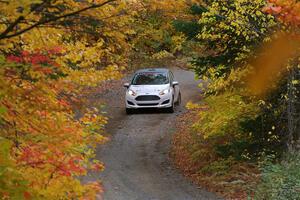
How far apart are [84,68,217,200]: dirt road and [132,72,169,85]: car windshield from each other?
129cm

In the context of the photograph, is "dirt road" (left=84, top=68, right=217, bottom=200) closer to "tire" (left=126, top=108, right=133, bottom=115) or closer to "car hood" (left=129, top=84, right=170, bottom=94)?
"tire" (left=126, top=108, right=133, bottom=115)

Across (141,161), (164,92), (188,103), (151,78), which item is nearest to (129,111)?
(151,78)

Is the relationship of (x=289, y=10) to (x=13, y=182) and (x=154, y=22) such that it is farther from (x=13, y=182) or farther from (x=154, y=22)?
(x=154, y=22)

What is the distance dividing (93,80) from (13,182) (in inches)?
153

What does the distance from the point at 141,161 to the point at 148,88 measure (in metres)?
5.37

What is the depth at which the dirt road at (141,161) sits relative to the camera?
11.9 m

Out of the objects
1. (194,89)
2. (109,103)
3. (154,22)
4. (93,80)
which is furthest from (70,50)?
(154,22)

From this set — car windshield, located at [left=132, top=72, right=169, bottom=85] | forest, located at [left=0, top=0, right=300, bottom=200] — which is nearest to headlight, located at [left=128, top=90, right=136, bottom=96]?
car windshield, located at [left=132, top=72, right=169, bottom=85]

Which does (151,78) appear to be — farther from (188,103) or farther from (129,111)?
(188,103)

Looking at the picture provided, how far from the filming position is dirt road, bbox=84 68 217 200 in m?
11.9

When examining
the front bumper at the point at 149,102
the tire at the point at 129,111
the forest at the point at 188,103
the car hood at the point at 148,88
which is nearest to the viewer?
the forest at the point at 188,103

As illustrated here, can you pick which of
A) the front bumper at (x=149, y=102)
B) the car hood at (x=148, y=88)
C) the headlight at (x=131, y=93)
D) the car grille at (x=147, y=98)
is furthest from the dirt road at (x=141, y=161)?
the car hood at (x=148, y=88)

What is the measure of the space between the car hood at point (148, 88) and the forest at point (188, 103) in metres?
2.30

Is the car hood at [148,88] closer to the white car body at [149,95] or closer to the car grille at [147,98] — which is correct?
the white car body at [149,95]
